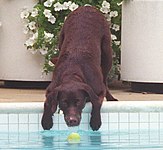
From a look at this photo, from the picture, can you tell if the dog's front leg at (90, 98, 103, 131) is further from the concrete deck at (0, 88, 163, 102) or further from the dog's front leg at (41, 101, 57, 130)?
the concrete deck at (0, 88, 163, 102)

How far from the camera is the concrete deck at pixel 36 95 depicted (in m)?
7.64

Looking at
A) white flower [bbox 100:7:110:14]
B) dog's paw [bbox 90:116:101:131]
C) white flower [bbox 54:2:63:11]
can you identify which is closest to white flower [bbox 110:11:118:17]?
white flower [bbox 100:7:110:14]

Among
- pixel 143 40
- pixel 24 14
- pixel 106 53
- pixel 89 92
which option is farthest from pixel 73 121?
pixel 24 14

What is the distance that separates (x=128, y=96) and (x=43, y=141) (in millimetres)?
2480

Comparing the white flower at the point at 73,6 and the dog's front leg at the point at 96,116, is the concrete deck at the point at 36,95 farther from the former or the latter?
the dog's front leg at the point at 96,116

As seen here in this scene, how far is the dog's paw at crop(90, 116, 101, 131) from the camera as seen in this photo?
6.04 metres

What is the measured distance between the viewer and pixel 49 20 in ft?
28.1

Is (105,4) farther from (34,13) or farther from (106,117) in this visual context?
(106,117)

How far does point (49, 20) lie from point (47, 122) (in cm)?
273

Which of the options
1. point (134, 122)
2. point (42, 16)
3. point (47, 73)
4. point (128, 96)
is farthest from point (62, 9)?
point (134, 122)

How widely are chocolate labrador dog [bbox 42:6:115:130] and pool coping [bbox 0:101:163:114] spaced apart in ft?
0.31

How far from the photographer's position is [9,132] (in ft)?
20.1

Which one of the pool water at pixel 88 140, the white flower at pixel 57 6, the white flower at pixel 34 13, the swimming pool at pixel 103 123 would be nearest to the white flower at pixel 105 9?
the white flower at pixel 57 6

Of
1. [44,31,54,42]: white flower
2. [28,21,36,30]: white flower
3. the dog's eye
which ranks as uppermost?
[28,21,36,30]: white flower
